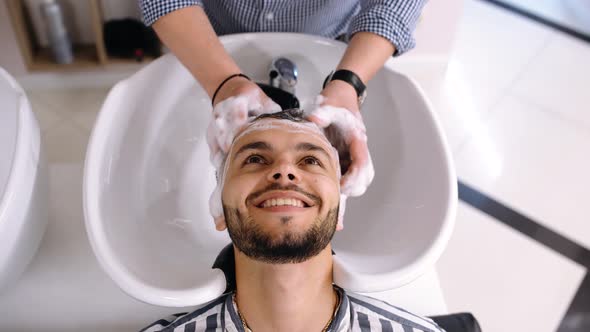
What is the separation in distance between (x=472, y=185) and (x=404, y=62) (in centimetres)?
69

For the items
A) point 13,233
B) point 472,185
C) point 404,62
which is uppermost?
point 13,233

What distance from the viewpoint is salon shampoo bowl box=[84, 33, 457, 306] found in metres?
0.90

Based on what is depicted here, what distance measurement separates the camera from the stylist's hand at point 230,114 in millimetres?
987

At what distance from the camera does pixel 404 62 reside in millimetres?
2391

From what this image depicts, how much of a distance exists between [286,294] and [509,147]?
1.56m

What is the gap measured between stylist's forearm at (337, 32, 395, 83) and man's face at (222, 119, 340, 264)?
0.23 m

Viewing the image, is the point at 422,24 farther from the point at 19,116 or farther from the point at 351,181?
the point at 19,116

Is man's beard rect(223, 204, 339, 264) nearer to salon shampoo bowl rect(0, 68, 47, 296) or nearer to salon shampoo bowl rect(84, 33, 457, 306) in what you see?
salon shampoo bowl rect(84, 33, 457, 306)

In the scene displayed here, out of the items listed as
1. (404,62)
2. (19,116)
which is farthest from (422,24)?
(19,116)

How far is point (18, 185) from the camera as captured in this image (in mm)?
891

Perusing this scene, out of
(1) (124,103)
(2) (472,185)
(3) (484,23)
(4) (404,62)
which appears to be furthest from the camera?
(3) (484,23)

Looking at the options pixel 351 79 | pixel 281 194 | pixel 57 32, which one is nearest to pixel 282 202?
pixel 281 194

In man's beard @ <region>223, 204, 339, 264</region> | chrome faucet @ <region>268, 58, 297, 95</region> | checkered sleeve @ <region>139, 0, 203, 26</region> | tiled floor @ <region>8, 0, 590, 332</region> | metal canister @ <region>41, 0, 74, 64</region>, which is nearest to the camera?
man's beard @ <region>223, 204, 339, 264</region>

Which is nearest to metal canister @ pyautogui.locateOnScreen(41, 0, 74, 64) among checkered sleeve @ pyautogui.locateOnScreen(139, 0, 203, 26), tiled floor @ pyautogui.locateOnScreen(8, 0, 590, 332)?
tiled floor @ pyautogui.locateOnScreen(8, 0, 590, 332)
